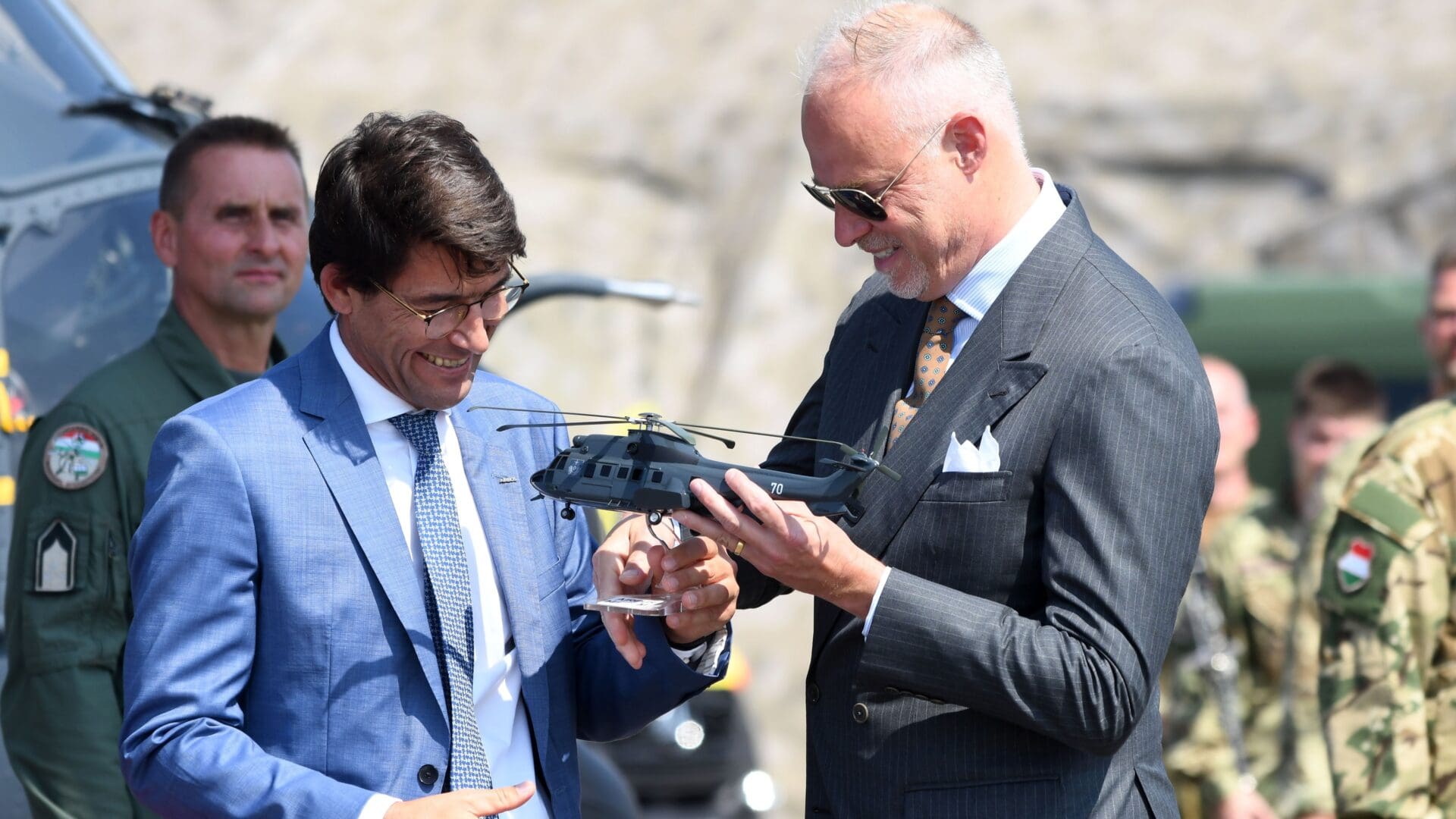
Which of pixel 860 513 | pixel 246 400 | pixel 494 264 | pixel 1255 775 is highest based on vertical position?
pixel 494 264

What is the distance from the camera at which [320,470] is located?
2322mm

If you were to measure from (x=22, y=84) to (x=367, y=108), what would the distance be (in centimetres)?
1420

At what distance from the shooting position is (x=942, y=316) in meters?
2.63

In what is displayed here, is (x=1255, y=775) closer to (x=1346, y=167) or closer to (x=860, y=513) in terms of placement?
(x=860, y=513)

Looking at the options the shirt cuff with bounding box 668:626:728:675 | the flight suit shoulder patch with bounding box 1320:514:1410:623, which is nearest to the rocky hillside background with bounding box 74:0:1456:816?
the flight suit shoulder patch with bounding box 1320:514:1410:623

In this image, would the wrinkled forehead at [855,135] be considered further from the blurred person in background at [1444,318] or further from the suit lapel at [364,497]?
the blurred person in background at [1444,318]

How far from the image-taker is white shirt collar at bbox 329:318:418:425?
7.93ft

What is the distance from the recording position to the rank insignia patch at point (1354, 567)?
3.59 metres

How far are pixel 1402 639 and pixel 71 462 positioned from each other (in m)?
2.79

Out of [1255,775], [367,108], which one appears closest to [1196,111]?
[367,108]

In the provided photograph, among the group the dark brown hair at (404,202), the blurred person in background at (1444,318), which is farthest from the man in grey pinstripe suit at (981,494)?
the blurred person in background at (1444,318)

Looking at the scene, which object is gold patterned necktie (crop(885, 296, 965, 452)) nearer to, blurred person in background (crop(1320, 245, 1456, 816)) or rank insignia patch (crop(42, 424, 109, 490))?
blurred person in background (crop(1320, 245, 1456, 816))

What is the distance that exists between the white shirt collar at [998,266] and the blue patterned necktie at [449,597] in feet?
2.76

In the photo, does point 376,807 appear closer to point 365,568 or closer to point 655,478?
point 365,568
